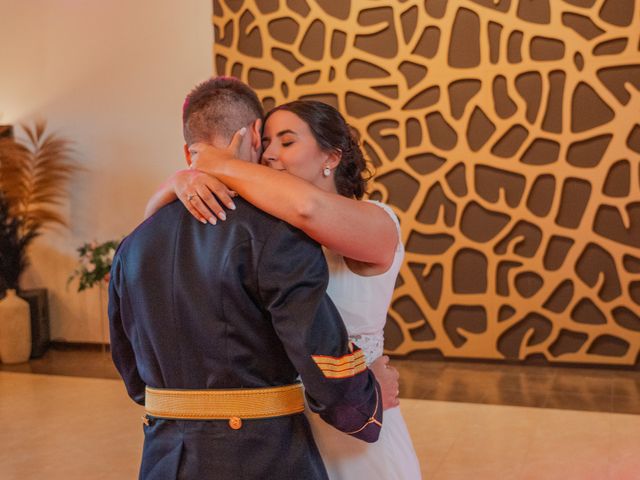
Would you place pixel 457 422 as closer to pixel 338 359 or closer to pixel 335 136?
pixel 335 136

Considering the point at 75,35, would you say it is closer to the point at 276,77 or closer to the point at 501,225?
the point at 276,77

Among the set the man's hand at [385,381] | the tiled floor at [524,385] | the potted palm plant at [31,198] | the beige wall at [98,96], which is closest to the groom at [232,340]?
the man's hand at [385,381]

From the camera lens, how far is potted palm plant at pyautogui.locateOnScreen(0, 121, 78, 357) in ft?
23.2

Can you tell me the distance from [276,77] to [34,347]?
3093 mm

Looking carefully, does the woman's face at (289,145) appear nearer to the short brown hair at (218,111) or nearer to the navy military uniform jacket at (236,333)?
the short brown hair at (218,111)

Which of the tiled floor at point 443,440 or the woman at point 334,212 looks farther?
the tiled floor at point 443,440

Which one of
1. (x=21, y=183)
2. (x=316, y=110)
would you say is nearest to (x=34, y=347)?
(x=21, y=183)

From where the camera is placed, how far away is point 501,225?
6.21 metres

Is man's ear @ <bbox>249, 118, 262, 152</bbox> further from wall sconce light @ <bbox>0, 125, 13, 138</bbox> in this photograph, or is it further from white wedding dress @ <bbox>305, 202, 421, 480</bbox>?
wall sconce light @ <bbox>0, 125, 13, 138</bbox>

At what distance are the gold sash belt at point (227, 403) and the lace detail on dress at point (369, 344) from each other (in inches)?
14.0

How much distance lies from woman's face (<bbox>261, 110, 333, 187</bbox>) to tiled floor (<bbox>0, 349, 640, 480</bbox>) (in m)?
2.27

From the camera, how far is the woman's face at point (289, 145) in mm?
2020

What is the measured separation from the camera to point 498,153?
6.16 m

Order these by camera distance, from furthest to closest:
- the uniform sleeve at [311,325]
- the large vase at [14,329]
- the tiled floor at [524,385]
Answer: the large vase at [14,329], the tiled floor at [524,385], the uniform sleeve at [311,325]
